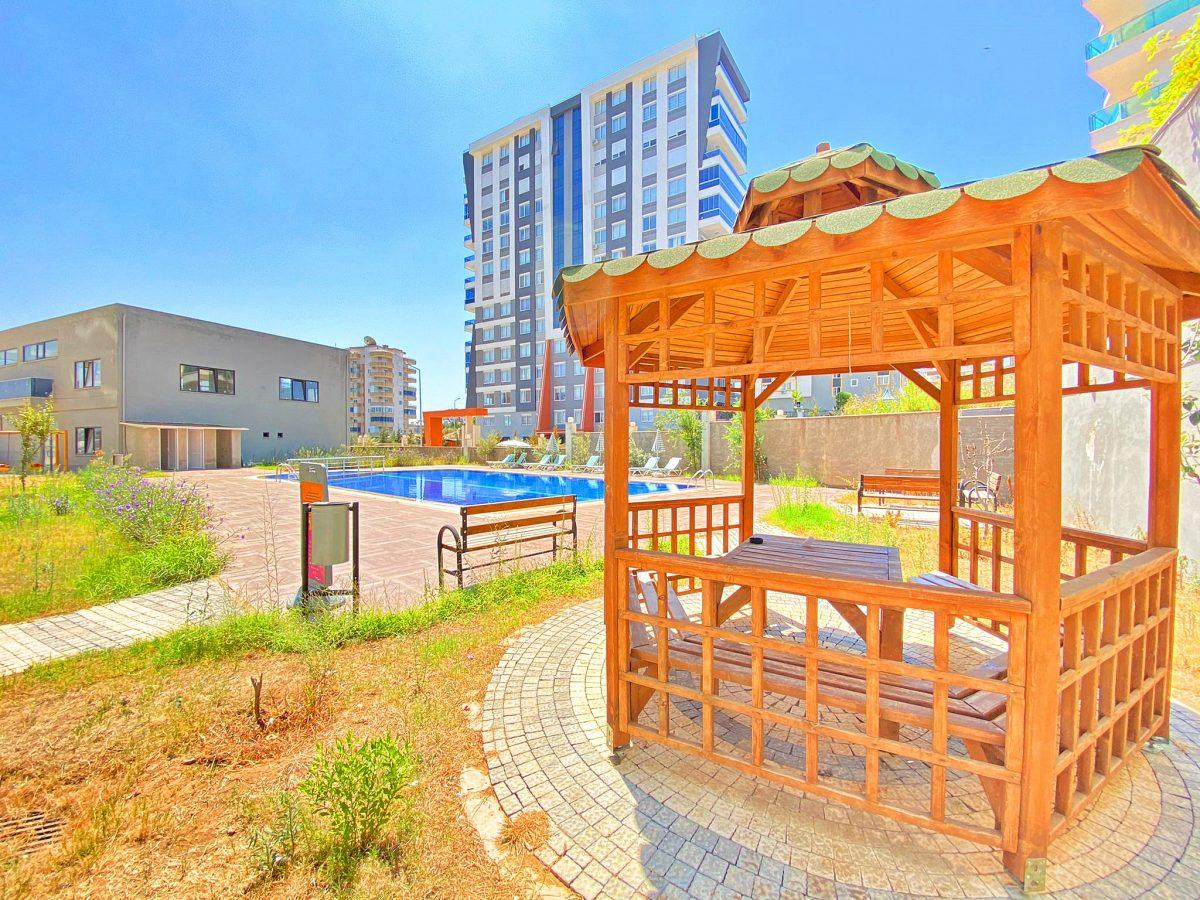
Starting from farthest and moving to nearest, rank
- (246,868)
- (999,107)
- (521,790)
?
(999,107) → (521,790) → (246,868)

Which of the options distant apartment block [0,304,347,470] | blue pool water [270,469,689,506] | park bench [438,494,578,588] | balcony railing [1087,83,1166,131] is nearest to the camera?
park bench [438,494,578,588]

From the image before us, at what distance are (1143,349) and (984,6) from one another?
8.75 m

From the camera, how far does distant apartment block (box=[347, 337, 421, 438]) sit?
255 feet

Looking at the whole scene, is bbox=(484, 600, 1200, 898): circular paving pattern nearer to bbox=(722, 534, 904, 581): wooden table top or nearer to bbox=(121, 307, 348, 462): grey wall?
bbox=(722, 534, 904, 581): wooden table top

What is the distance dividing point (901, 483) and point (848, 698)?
26.2 ft

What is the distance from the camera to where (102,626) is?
4215 mm

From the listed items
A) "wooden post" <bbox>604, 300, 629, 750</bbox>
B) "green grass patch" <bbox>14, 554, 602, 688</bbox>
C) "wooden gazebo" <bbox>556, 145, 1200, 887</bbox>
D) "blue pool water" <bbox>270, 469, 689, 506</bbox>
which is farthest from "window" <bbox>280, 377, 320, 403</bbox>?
"wooden post" <bbox>604, 300, 629, 750</bbox>

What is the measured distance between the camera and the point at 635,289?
7.52 ft

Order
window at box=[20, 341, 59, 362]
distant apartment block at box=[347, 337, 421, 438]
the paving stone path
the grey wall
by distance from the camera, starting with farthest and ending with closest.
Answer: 1. distant apartment block at box=[347, 337, 421, 438]
2. window at box=[20, 341, 59, 362]
3. the grey wall
4. the paving stone path

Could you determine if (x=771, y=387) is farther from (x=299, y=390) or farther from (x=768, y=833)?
(x=299, y=390)

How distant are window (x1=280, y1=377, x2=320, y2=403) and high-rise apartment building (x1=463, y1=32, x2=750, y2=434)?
15354 millimetres

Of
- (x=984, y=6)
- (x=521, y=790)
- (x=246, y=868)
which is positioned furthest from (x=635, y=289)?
(x=984, y=6)

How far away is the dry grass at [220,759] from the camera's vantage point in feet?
5.73

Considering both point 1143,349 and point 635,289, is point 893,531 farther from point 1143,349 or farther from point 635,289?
point 635,289
